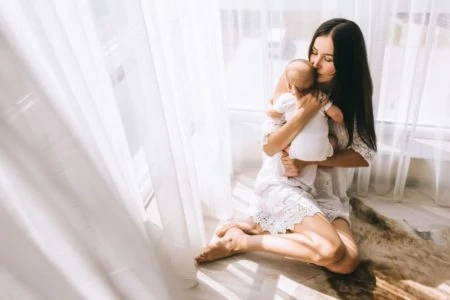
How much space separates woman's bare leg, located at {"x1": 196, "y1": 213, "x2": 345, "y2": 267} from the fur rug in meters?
0.11

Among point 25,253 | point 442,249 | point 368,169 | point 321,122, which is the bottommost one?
point 442,249

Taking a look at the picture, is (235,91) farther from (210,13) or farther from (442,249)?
(442,249)

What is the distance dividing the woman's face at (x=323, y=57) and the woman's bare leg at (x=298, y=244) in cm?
46

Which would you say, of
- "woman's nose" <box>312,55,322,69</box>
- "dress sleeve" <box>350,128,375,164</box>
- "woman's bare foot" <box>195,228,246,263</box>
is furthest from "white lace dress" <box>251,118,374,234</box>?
"woman's nose" <box>312,55,322,69</box>

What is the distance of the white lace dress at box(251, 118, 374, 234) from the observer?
143 cm

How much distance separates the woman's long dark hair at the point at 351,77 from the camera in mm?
1224

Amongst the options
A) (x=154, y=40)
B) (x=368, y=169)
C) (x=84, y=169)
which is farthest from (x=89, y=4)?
(x=368, y=169)

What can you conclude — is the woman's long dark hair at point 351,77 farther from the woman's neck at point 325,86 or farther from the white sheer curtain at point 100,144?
the white sheer curtain at point 100,144

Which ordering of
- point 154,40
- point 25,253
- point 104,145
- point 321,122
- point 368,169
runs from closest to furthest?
point 25,253
point 104,145
point 154,40
point 321,122
point 368,169

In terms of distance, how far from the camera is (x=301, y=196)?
145 cm

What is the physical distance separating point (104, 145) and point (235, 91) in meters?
0.87

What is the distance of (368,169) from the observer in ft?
5.48

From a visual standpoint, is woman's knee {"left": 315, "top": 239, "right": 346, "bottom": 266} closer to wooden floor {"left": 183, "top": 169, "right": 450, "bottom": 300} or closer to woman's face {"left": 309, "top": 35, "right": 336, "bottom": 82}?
wooden floor {"left": 183, "top": 169, "right": 450, "bottom": 300}

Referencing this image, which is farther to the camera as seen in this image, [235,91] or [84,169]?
[235,91]
